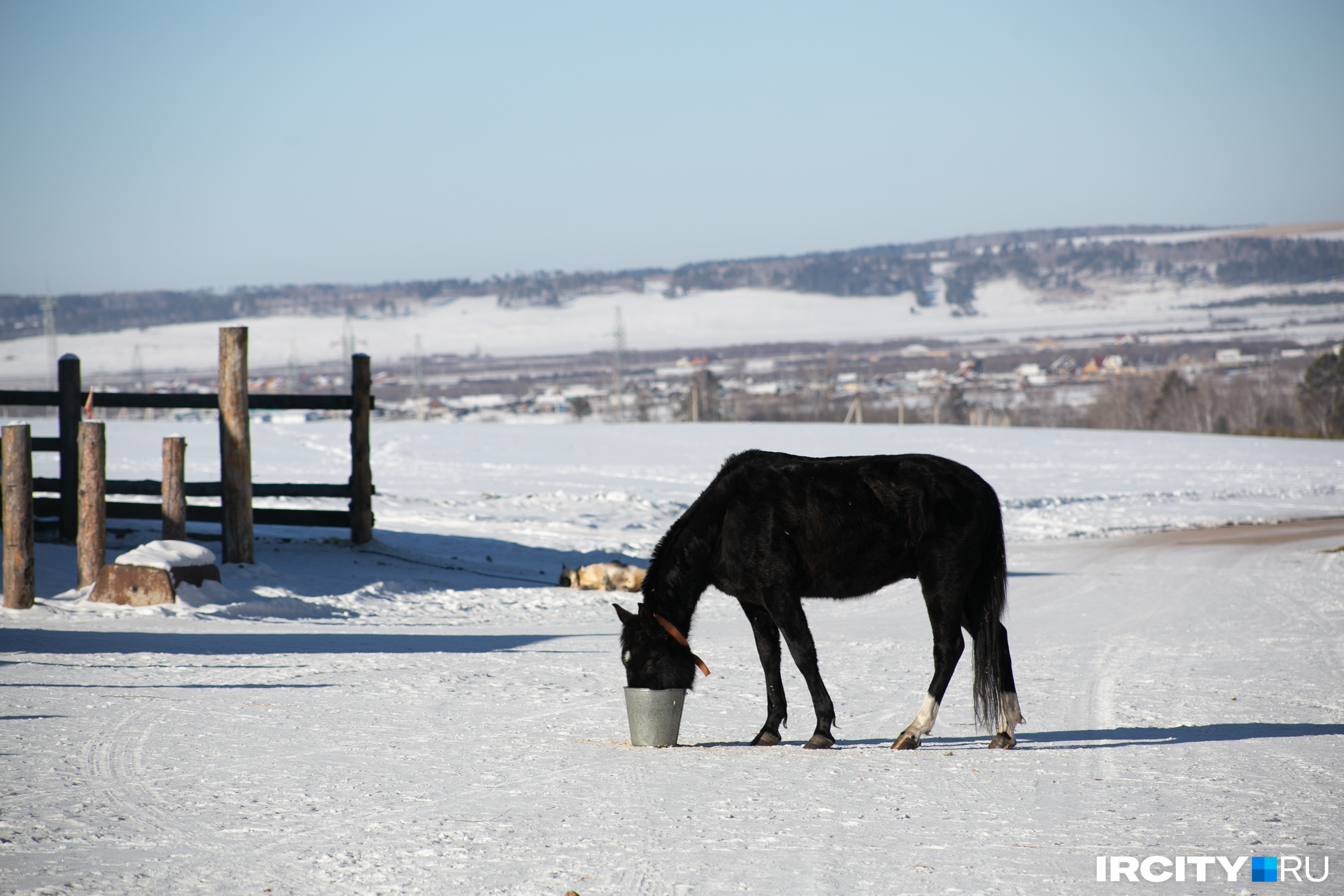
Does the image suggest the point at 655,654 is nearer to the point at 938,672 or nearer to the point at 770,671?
the point at 770,671

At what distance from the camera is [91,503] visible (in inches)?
426

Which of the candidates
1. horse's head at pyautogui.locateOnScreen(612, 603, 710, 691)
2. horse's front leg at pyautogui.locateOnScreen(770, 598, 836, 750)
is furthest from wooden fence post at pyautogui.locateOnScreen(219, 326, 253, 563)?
horse's front leg at pyautogui.locateOnScreen(770, 598, 836, 750)

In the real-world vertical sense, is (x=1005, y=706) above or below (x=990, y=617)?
below

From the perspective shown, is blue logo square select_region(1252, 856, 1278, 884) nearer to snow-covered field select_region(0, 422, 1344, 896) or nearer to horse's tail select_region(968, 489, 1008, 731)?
snow-covered field select_region(0, 422, 1344, 896)

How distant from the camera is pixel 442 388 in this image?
14750 cm

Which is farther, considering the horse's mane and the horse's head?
the horse's mane

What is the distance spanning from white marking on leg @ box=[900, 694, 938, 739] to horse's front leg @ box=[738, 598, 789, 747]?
0.68m

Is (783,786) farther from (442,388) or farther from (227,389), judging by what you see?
(442,388)

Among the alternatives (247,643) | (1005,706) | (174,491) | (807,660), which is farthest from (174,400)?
(1005,706)

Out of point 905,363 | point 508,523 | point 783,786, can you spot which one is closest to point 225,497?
point 508,523

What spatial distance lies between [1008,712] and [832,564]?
1.24 metres

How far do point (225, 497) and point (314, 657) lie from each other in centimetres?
429

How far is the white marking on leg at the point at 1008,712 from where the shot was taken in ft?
19.9

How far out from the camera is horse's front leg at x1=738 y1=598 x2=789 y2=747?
615 centimetres
